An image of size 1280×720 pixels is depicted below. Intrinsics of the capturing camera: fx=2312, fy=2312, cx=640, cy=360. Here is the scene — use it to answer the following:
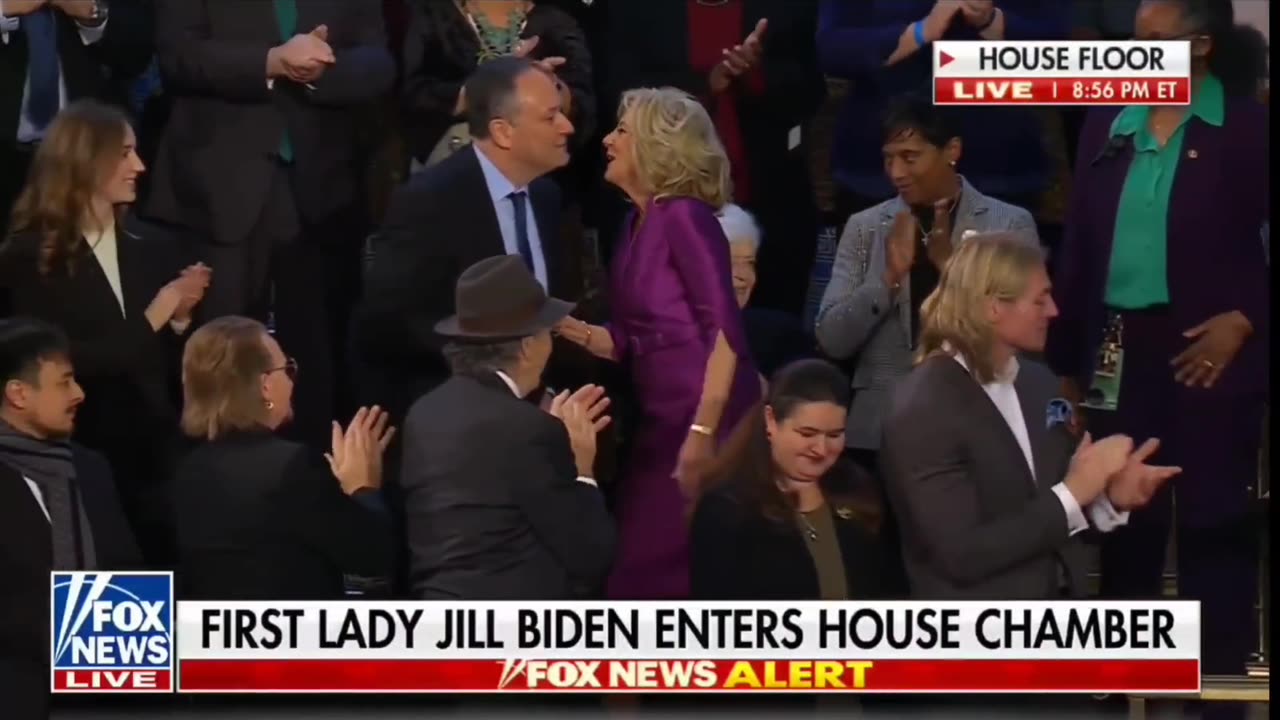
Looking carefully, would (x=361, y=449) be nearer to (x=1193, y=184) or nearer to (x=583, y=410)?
(x=583, y=410)

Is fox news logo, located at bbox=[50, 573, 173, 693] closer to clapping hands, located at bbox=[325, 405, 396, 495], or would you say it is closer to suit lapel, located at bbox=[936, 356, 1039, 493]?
clapping hands, located at bbox=[325, 405, 396, 495]

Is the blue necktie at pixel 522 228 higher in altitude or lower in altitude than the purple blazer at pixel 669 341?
higher

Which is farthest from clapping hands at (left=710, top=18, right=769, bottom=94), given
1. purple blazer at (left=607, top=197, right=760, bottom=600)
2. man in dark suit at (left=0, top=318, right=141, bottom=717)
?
man in dark suit at (left=0, top=318, right=141, bottom=717)

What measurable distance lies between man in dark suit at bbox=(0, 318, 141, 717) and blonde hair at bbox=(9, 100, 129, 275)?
20 centimetres

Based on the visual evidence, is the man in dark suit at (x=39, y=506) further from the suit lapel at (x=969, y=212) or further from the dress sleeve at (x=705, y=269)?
the suit lapel at (x=969, y=212)

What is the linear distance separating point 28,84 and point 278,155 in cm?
54

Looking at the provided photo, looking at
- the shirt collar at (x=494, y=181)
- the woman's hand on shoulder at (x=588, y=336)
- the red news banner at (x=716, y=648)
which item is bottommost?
the red news banner at (x=716, y=648)

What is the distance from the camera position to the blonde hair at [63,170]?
15.8 ft

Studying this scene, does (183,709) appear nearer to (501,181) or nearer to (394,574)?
(394,574)

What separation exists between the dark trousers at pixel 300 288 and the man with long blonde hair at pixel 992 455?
3.81 feet

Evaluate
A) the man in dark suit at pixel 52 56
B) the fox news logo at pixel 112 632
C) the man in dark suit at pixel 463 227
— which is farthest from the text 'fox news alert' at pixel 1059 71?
the fox news logo at pixel 112 632

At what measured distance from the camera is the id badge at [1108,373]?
15.8ft

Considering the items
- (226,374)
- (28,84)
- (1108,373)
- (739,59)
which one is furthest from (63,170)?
(1108,373)

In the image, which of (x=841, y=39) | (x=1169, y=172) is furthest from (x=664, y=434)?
(x=1169, y=172)
